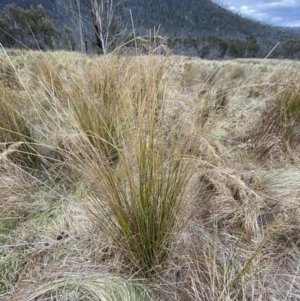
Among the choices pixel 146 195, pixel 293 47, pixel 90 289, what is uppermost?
pixel 146 195

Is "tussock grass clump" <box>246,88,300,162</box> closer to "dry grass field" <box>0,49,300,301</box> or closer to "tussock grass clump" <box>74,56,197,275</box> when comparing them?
"dry grass field" <box>0,49,300,301</box>

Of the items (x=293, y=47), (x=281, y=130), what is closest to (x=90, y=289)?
(x=281, y=130)

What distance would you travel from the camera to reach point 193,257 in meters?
0.80

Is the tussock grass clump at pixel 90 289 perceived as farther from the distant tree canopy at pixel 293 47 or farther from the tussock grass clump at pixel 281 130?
the distant tree canopy at pixel 293 47

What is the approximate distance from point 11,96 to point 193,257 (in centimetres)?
143

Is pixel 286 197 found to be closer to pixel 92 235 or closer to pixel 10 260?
pixel 92 235

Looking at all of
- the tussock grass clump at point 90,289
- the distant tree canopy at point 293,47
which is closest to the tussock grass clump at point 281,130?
the tussock grass clump at point 90,289

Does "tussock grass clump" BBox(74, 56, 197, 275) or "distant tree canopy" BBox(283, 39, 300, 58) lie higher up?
"tussock grass clump" BBox(74, 56, 197, 275)

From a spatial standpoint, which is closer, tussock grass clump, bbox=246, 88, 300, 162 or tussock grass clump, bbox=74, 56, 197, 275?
tussock grass clump, bbox=74, 56, 197, 275

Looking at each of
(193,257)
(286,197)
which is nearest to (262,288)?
(193,257)

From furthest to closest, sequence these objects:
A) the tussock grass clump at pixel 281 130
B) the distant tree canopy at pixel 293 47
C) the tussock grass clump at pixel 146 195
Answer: the distant tree canopy at pixel 293 47 → the tussock grass clump at pixel 281 130 → the tussock grass clump at pixel 146 195

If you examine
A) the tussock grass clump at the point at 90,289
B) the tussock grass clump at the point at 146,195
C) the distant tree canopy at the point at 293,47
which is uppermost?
the tussock grass clump at the point at 146,195

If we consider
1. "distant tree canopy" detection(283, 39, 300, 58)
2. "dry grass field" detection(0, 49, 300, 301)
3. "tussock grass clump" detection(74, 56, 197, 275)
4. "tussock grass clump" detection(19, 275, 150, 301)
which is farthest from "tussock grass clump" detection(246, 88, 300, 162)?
"distant tree canopy" detection(283, 39, 300, 58)

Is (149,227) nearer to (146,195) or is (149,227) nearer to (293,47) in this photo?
(146,195)
